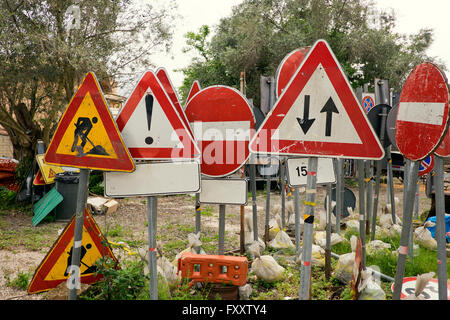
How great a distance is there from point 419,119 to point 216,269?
200cm

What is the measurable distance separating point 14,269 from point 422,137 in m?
4.58

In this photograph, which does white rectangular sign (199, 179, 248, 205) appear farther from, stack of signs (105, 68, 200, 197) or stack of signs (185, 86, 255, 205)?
stack of signs (105, 68, 200, 197)

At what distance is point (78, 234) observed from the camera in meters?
2.66

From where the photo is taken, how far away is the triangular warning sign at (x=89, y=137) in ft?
8.07

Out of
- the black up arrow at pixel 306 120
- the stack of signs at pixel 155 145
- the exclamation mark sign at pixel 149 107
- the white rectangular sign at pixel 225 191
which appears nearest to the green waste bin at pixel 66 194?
the white rectangular sign at pixel 225 191

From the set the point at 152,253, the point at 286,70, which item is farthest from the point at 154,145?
the point at 286,70

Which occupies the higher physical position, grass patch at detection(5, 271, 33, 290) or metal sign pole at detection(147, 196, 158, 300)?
metal sign pole at detection(147, 196, 158, 300)

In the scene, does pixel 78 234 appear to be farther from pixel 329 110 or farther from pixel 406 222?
pixel 406 222

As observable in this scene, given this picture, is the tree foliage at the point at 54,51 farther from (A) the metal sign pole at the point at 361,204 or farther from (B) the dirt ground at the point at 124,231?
(A) the metal sign pole at the point at 361,204

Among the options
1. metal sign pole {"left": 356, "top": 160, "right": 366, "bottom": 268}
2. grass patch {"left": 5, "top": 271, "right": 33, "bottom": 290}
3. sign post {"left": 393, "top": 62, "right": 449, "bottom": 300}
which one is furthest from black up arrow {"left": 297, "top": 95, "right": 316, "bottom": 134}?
grass patch {"left": 5, "top": 271, "right": 33, "bottom": 290}

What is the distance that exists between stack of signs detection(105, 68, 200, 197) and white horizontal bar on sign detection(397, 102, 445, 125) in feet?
4.58

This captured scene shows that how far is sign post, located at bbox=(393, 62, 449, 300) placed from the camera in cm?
195
